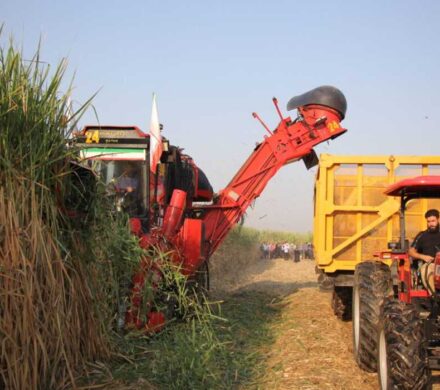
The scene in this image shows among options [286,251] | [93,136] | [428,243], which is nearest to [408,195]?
[428,243]

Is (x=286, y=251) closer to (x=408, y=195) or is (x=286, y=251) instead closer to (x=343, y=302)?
(x=343, y=302)

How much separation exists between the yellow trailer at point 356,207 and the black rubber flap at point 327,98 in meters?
1.36

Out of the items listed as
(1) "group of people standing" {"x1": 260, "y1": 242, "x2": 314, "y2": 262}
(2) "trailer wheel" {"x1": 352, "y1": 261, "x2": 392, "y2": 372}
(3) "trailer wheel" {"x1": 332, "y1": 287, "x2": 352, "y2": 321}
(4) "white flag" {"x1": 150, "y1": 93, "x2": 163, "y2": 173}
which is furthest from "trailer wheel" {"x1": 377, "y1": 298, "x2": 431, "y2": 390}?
(1) "group of people standing" {"x1": 260, "y1": 242, "x2": 314, "y2": 262}

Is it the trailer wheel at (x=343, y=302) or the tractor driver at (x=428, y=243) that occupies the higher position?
the tractor driver at (x=428, y=243)

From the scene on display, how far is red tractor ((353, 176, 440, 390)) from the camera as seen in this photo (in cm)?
438

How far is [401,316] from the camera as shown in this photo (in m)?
4.58

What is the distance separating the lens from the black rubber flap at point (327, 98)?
31.5 feet

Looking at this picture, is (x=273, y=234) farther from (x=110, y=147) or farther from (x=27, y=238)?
(x=27, y=238)

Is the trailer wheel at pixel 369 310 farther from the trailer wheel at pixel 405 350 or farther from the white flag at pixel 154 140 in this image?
the white flag at pixel 154 140

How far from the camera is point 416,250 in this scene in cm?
559

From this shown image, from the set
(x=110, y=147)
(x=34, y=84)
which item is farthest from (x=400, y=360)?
(x=110, y=147)

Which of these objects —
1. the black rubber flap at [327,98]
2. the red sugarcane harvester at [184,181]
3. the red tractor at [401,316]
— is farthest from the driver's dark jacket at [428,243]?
the black rubber flap at [327,98]

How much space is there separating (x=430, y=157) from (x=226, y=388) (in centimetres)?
481

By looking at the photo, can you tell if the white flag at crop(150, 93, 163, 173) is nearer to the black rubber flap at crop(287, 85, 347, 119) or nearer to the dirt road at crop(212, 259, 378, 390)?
the dirt road at crop(212, 259, 378, 390)
